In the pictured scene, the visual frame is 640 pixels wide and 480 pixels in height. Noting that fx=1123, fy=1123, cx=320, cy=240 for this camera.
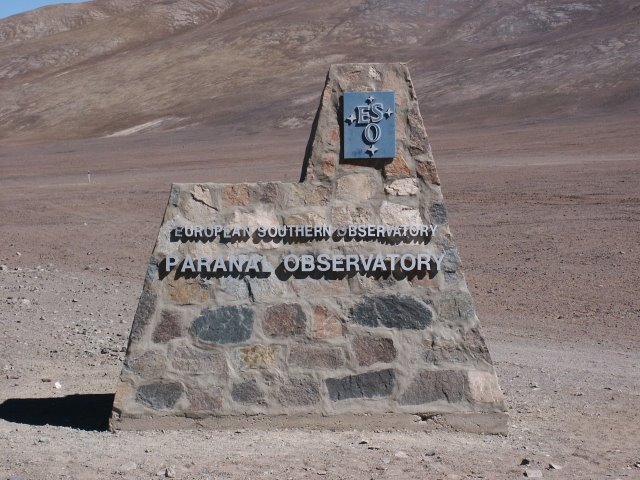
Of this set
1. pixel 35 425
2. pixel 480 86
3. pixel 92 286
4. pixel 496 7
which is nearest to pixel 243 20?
pixel 496 7

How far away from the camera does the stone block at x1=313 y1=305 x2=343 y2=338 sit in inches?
269

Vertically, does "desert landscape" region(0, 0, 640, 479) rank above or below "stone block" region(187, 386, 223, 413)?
below

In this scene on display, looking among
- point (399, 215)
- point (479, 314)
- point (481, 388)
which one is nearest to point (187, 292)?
point (399, 215)

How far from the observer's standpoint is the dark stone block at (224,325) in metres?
6.82

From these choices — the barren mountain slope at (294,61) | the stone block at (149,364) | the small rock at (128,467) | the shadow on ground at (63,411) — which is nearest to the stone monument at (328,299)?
the stone block at (149,364)

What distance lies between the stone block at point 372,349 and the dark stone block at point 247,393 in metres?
0.64

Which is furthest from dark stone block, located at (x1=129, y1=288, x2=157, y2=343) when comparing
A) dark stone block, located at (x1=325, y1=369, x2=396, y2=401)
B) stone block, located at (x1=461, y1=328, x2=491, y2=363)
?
stone block, located at (x1=461, y1=328, x2=491, y2=363)

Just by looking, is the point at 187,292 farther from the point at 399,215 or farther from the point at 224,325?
the point at 399,215

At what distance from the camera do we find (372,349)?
22.5 ft


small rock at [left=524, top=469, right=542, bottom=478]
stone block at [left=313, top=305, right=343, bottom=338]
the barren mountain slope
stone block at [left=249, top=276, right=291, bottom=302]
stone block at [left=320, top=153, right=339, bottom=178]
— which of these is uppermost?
stone block at [left=320, top=153, right=339, bottom=178]

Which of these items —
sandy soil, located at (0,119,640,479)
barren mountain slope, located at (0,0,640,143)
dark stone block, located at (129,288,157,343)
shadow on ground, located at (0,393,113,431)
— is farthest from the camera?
barren mountain slope, located at (0,0,640,143)

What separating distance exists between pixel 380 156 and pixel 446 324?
1.10 m

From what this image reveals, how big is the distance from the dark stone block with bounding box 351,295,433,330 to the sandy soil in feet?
2.17

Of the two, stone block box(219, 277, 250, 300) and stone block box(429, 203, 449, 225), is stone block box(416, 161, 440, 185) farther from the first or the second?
stone block box(219, 277, 250, 300)
